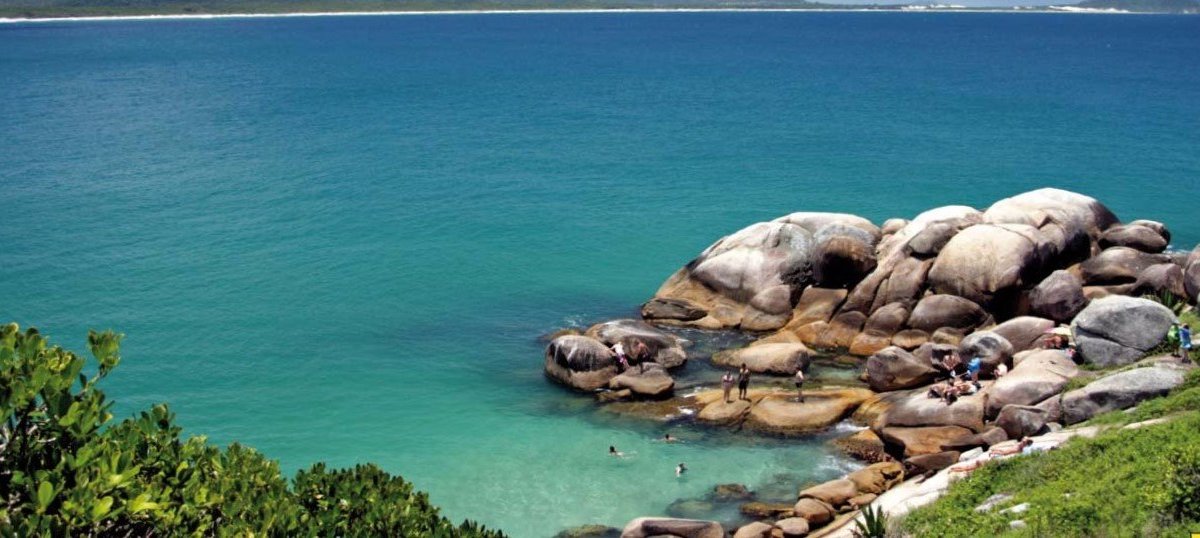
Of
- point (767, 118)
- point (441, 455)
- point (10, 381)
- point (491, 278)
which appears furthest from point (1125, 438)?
point (767, 118)

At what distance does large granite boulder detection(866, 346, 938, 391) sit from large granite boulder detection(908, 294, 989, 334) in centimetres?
397

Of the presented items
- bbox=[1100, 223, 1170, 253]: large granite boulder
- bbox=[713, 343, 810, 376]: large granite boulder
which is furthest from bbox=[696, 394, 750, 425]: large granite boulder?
bbox=[1100, 223, 1170, 253]: large granite boulder

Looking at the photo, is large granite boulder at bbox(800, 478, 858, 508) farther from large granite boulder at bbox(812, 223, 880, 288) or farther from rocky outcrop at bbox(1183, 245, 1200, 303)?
rocky outcrop at bbox(1183, 245, 1200, 303)

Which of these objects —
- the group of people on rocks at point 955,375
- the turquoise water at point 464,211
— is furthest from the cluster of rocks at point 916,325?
the turquoise water at point 464,211

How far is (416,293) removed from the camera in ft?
176

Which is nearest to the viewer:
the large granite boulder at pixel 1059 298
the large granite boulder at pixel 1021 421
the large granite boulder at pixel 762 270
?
the large granite boulder at pixel 1021 421

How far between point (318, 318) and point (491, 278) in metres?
9.69

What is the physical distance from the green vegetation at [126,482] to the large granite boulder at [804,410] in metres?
19.0

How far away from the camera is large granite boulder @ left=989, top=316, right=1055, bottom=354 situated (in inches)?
1548

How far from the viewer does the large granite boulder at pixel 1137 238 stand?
44.5m

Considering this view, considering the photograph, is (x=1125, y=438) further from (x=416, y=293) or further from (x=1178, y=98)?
(x=1178, y=98)

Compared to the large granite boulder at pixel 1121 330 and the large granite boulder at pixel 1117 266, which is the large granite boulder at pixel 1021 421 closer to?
the large granite boulder at pixel 1121 330

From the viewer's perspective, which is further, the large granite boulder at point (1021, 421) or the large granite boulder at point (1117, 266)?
the large granite boulder at point (1117, 266)

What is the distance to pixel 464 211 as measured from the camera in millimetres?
68250
